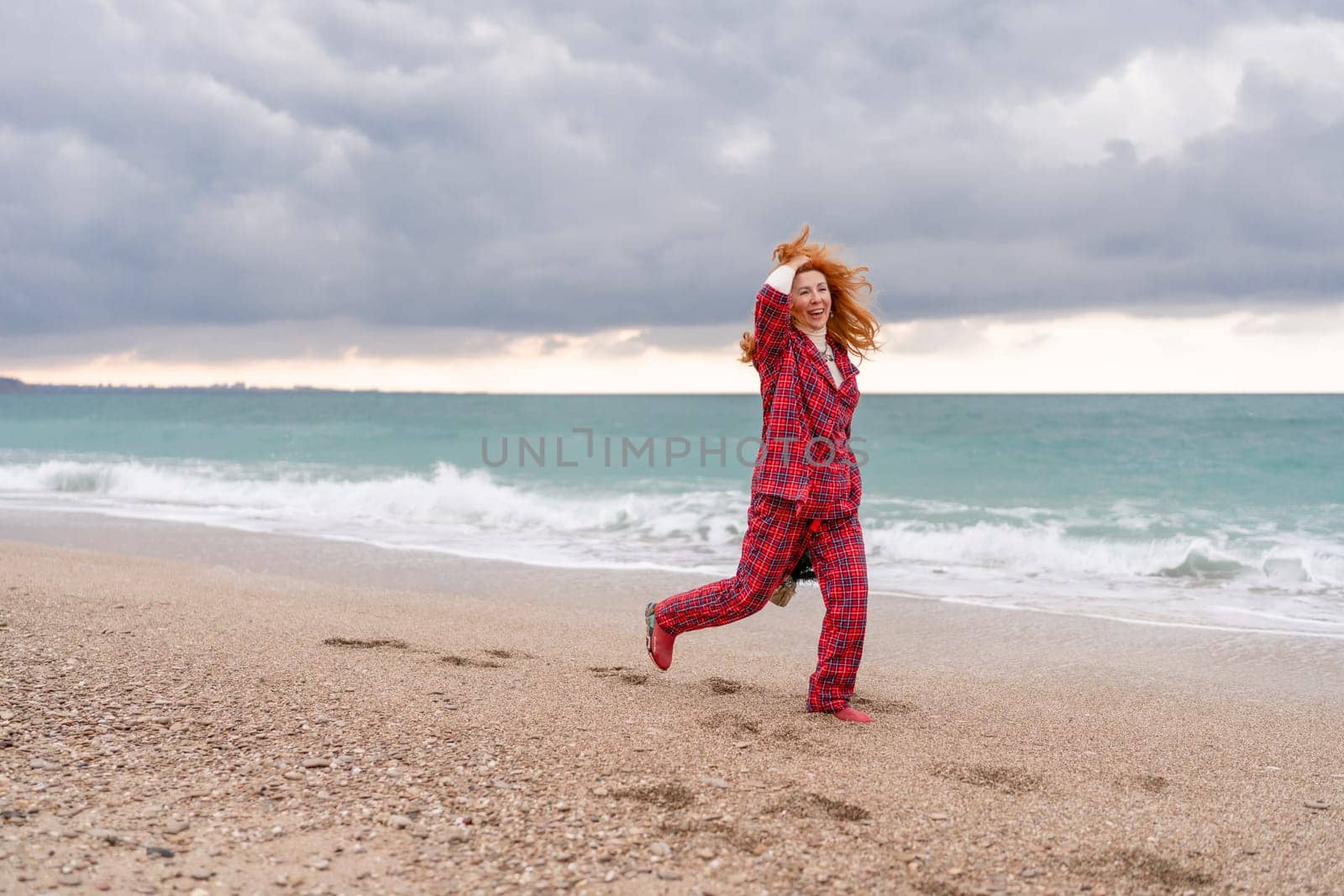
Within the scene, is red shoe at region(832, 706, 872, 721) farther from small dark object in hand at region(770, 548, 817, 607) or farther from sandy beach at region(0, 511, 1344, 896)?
small dark object in hand at region(770, 548, 817, 607)

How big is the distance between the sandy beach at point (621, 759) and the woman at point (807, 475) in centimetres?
43

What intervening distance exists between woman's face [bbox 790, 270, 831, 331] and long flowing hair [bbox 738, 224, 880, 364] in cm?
6

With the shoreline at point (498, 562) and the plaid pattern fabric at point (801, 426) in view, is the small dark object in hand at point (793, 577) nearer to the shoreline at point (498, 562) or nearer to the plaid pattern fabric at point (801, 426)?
the plaid pattern fabric at point (801, 426)

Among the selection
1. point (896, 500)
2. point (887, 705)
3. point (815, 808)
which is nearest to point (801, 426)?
point (887, 705)

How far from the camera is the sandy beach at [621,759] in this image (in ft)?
8.54

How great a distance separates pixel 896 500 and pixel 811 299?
13315mm

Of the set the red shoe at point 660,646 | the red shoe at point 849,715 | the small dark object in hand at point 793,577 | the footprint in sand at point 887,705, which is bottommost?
the footprint in sand at point 887,705

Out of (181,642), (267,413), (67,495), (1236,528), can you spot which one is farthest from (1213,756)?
(267,413)

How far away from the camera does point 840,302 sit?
425cm

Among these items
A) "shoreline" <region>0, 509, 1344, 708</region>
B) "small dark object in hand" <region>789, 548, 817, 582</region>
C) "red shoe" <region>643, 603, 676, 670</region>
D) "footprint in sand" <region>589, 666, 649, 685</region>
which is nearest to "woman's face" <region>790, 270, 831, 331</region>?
"small dark object in hand" <region>789, 548, 817, 582</region>

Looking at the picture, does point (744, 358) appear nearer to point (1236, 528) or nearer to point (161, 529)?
point (161, 529)

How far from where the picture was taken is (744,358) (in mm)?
4234

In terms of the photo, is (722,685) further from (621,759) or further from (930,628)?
(930,628)

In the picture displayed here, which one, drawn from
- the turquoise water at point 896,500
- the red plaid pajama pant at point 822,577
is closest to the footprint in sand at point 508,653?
the red plaid pajama pant at point 822,577
